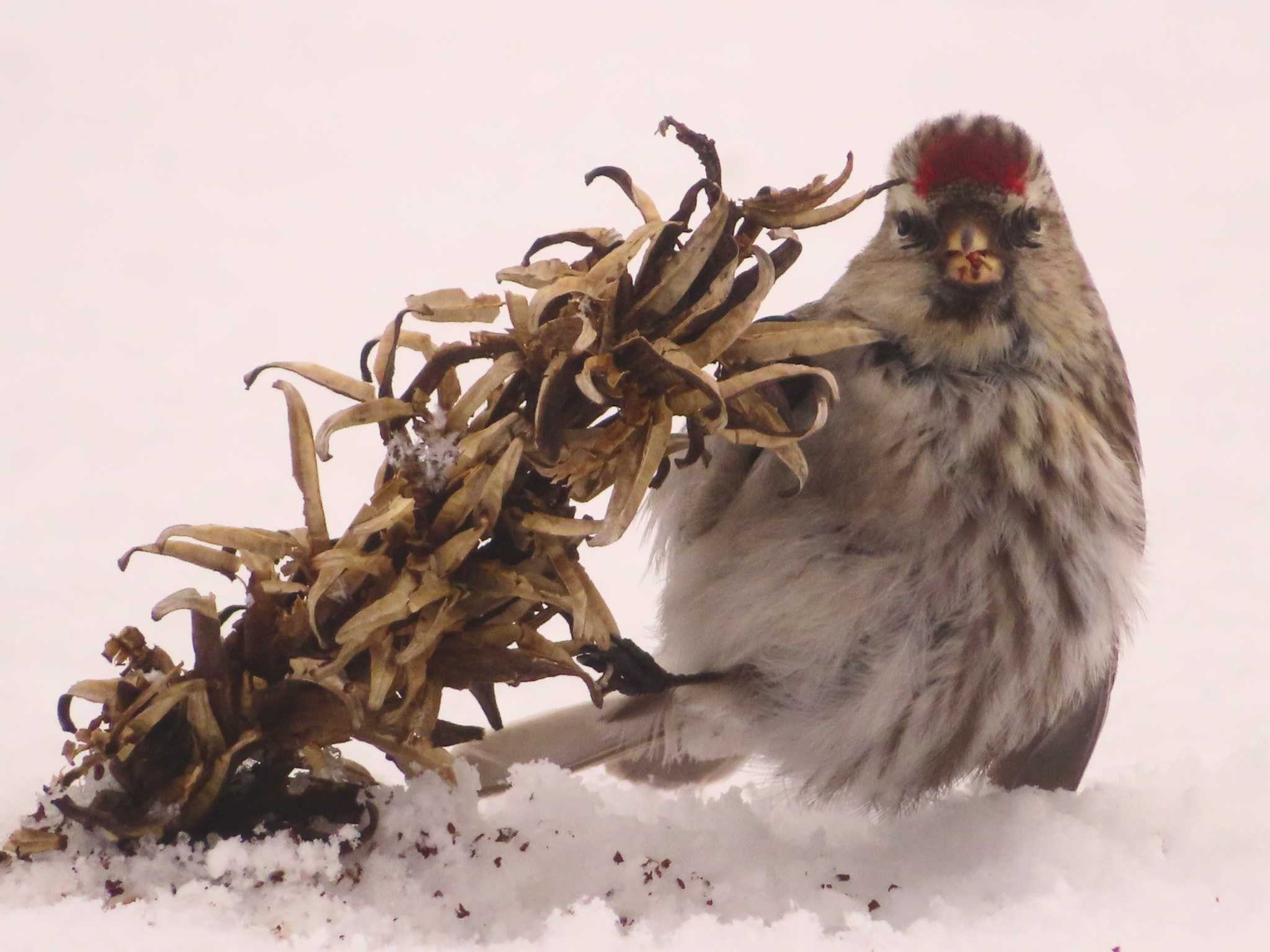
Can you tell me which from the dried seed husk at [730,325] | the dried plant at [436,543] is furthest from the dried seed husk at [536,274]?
the dried seed husk at [730,325]

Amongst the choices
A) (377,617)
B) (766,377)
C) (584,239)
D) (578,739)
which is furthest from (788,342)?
(578,739)

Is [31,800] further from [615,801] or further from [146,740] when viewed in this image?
[615,801]

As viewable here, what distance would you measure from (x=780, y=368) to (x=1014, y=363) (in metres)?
0.32

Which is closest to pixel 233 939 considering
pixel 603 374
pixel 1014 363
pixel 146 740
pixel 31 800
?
pixel 146 740

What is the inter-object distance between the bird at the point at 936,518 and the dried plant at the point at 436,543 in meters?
0.18

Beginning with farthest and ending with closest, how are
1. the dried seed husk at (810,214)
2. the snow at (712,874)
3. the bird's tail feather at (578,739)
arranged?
1. the bird's tail feather at (578,739)
2. the dried seed husk at (810,214)
3. the snow at (712,874)

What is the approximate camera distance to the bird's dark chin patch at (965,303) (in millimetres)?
1297

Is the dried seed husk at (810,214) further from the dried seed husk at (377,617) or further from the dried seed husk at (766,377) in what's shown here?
the dried seed husk at (377,617)

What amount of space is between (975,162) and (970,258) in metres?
0.09

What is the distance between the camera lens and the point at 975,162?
1.29m

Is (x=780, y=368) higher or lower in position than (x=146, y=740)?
higher

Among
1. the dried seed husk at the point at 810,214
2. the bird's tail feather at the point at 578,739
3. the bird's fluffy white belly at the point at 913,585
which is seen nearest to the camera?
the dried seed husk at the point at 810,214

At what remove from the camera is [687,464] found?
115cm

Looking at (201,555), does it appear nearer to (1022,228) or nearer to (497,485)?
(497,485)
